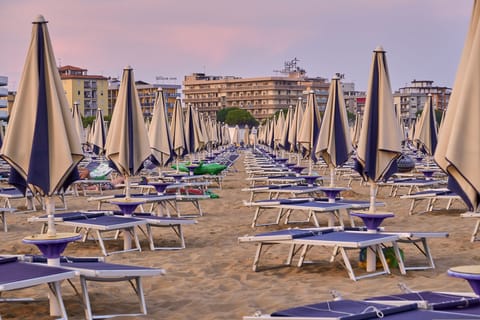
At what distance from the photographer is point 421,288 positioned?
27.3 ft

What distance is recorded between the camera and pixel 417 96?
531ft

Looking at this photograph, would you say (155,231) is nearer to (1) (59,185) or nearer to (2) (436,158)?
(1) (59,185)

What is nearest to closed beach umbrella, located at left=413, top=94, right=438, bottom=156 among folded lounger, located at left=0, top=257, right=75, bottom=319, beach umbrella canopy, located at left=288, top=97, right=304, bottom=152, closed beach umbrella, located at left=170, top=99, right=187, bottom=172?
beach umbrella canopy, located at left=288, top=97, right=304, bottom=152

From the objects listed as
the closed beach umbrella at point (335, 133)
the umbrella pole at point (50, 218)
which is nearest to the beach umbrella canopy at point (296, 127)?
the closed beach umbrella at point (335, 133)

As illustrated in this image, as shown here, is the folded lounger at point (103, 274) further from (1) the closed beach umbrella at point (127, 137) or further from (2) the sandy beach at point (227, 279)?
(1) the closed beach umbrella at point (127, 137)

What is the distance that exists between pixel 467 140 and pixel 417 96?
160003mm

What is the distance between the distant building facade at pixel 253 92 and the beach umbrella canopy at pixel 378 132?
121367 millimetres

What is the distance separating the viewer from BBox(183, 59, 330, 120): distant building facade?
136m

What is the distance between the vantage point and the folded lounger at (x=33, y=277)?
6434 mm

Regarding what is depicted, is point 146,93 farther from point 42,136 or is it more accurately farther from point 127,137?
point 42,136

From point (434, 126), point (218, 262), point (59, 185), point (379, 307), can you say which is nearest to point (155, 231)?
point (218, 262)

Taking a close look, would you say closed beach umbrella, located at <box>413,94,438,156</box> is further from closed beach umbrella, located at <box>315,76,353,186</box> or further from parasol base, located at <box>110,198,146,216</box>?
parasol base, located at <box>110,198,146,216</box>

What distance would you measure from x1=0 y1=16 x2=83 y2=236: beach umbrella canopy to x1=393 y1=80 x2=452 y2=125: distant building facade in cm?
14541

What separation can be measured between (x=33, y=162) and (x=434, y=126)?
17.2m
